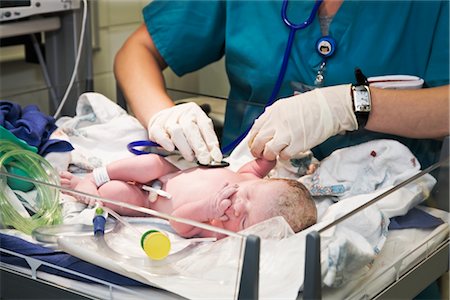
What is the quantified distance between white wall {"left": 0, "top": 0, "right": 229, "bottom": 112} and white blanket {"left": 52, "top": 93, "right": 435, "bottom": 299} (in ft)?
1.42

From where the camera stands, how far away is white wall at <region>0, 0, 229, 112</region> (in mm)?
2145

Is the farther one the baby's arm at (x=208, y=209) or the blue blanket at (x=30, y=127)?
the blue blanket at (x=30, y=127)

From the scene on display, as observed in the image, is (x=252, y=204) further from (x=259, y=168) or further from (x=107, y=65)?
(x=107, y=65)

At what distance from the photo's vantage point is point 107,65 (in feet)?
8.08

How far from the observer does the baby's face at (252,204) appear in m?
1.16

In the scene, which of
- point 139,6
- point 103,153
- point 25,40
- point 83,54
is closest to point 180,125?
point 103,153

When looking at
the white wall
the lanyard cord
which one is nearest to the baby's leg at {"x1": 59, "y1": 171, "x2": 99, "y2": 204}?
the lanyard cord

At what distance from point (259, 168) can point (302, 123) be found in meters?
0.12

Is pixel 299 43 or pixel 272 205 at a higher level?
pixel 299 43

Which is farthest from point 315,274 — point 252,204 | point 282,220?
point 252,204

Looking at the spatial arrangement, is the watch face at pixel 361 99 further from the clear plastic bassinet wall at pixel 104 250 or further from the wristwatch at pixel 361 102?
the clear plastic bassinet wall at pixel 104 250

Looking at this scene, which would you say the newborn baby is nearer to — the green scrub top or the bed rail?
the bed rail

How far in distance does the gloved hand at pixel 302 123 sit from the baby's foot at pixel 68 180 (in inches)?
13.6

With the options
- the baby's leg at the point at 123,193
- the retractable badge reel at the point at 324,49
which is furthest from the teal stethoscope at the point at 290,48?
the baby's leg at the point at 123,193
